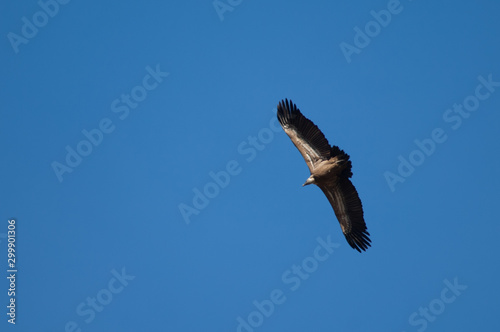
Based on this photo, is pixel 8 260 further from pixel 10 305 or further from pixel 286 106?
pixel 286 106

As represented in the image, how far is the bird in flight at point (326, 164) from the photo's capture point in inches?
1125

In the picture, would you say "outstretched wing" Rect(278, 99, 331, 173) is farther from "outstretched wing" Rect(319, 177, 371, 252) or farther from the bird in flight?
"outstretched wing" Rect(319, 177, 371, 252)

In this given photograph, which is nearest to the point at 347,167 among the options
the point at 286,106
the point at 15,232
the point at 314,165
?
the point at 314,165

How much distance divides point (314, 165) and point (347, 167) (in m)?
1.14

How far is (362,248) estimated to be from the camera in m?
30.4

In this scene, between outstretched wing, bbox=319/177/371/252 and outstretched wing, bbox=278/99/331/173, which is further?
outstretched wing, bbox=319/177/371/252

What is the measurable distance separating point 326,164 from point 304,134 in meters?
1.26

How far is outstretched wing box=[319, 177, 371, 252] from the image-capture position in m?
29.9

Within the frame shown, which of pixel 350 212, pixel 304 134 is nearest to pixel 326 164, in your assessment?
pixel 304 134

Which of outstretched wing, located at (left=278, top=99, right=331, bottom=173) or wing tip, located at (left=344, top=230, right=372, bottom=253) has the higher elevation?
outstretched wing, located at (left=278, top=99, right=331, bottom=173)

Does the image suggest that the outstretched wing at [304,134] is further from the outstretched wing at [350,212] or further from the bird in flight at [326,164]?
the outstretched wing at [350,212]

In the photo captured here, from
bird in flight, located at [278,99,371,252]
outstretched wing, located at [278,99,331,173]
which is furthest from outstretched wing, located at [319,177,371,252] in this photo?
outstretched wing, located at [278,99,331,173]

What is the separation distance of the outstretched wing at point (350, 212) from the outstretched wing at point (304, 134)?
1.45 m

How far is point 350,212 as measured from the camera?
30312 mm
